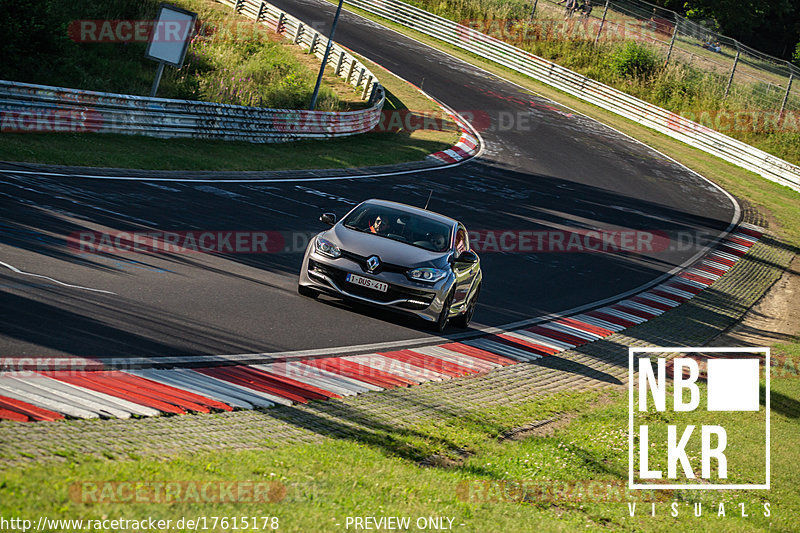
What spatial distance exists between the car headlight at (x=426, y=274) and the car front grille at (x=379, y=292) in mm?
176

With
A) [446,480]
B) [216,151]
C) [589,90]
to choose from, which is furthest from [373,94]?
[446,480]

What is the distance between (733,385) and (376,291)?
17.6ft

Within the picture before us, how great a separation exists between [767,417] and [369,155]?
19.8 m

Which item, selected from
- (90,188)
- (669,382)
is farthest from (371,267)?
(90,188)

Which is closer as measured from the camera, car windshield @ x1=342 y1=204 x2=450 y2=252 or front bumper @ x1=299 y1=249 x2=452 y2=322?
front bumper @ x1=299 y1=249 x2=452 y2=322

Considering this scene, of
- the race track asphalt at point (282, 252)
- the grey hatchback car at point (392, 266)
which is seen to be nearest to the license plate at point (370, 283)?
the grey hatchback car at point (392, 266)

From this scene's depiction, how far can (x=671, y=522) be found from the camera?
7059mm

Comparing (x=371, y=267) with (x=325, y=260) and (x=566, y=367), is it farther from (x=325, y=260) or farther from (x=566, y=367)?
(x=566, y=367)

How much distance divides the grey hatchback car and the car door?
0.05 feet

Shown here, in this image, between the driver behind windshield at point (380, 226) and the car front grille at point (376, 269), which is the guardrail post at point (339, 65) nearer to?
the driver behind windshield at point (380, 226)

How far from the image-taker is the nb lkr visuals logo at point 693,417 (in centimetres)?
851

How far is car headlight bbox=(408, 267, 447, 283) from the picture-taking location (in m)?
12.1

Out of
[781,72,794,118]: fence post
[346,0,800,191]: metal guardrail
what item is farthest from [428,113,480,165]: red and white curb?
[781,72,794,118]: fence post

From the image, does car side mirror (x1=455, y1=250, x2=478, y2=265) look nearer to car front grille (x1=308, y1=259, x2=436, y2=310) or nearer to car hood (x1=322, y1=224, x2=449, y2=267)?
car hood (x1=322, y1=224, x2=449, y2=267)
